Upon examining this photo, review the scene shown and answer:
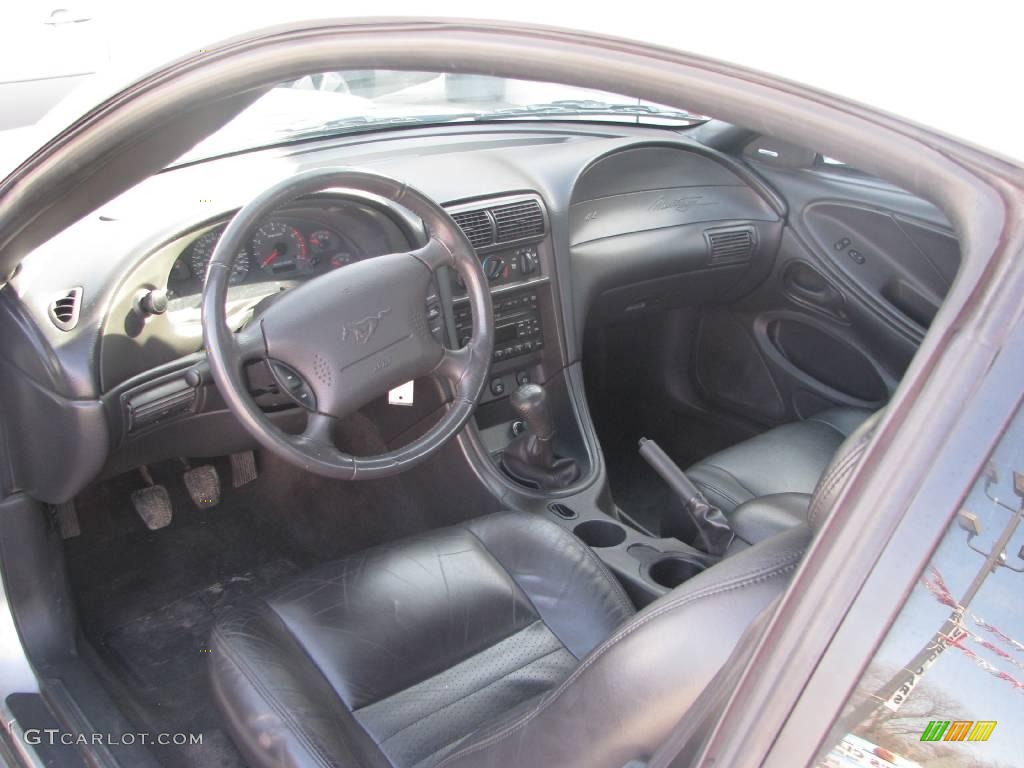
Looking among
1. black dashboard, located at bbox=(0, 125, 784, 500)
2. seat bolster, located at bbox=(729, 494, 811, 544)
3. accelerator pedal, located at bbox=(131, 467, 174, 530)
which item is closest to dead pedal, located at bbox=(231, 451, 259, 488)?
accelerator pedal, located at bbox=(131, 467, 174, 530)

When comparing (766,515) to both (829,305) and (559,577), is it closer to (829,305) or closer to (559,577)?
(559,577)

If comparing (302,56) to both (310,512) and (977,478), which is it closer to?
(977,478)

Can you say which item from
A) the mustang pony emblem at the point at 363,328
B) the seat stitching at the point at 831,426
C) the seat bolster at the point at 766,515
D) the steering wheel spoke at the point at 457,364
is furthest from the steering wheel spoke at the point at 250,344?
the seat stitching at the point at 831,426

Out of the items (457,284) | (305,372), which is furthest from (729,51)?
(457,284)

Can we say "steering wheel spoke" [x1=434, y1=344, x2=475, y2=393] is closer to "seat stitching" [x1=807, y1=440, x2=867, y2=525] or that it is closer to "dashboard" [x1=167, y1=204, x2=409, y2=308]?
"dashboard" [x1=167, y1=204, x2=409, y2=308]

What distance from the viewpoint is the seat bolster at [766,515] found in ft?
5.96

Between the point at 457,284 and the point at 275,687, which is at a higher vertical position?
the point at 457,284

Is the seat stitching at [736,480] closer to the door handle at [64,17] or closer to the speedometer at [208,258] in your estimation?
the speedometer at [208,258]

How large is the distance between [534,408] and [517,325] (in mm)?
290

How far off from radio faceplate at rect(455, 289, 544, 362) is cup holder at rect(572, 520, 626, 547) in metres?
0.50

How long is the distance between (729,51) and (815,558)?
1.41ft

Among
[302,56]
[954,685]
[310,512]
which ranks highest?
[302,56]

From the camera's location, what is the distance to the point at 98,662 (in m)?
1.89

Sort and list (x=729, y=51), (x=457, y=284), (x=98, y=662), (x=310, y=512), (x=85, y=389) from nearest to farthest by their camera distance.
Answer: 1. (x=729, y=51)
2. (x=85, y=389)
3. (x=98, y=662)
4. (x=457, y=284)
5. (x=310, y=512)
